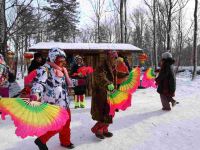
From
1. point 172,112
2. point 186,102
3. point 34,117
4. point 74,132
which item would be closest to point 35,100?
point 34,117

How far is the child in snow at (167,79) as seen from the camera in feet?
28.5

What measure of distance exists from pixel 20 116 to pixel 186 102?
7.33 m

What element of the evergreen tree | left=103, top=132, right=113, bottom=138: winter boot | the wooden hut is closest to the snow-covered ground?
left=103, top=132, right=113, bottom=138: winter boot

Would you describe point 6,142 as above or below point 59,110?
below

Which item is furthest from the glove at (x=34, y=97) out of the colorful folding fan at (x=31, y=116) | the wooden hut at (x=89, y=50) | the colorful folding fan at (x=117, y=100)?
the wooden hut at (x=89, y=50)

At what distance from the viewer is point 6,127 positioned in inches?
287

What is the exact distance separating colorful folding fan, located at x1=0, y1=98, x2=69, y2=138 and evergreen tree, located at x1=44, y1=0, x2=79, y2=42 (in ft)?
102

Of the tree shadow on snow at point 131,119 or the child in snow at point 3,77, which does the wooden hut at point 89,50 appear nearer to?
the child in snow at point 3,77

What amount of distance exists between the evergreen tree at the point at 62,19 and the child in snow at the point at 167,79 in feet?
89.3

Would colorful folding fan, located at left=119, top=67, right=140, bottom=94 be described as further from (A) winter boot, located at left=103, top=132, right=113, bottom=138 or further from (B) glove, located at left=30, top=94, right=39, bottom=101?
(B) glove, located at left=30, top=94, right=39, bottom=101

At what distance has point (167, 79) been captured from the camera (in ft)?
28.6

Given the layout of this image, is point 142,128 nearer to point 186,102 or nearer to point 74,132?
point 74,132

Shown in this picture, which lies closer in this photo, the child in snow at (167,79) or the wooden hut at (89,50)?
the child in snow at (167,79)

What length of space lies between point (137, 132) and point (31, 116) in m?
3.03
